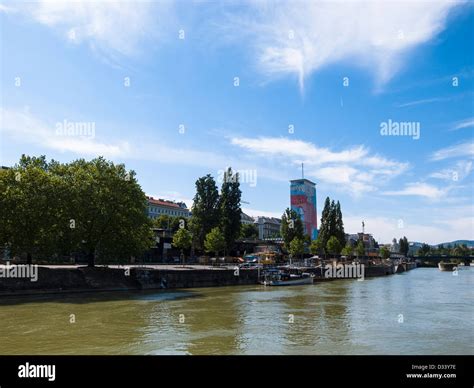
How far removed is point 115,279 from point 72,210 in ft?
38.3

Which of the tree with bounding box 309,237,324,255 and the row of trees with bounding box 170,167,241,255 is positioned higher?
the row of trees with bounding box 170,167,241,255

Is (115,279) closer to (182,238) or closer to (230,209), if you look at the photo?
(182,238)

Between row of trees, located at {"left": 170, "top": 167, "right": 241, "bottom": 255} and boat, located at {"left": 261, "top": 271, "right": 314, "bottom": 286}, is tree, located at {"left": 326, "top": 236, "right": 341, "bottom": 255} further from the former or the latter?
boat, located at {"left": 261, "top": 271, "right": 314, "bottom": 286}

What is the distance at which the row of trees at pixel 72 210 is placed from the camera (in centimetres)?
Answer: 5681

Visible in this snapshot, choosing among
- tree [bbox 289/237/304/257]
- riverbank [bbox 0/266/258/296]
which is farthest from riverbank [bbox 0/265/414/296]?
tree [bbox 289/237/304/257]

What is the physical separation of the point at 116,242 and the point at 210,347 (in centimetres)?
4214

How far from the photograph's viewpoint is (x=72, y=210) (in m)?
62.3

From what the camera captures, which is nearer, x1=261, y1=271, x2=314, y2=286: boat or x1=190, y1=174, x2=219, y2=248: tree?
x1=261, y1=271, x2=314, y2=286: boat

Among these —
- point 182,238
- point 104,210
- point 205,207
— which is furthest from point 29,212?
point 205,207

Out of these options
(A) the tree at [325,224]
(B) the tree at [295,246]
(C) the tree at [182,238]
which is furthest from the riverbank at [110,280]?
(A) the tree at [325,224]

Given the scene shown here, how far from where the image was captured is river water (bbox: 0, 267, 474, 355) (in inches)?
1030

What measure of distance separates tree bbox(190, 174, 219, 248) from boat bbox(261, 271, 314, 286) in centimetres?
2589
